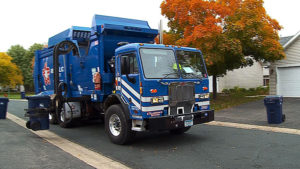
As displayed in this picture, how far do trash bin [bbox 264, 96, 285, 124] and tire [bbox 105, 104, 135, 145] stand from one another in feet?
16.8

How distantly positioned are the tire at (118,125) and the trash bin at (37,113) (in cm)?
211

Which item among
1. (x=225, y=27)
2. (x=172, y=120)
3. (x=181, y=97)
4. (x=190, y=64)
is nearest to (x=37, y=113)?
(x=172, y=120)

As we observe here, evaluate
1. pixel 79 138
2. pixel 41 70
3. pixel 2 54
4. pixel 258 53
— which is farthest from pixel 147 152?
pixel 2 54

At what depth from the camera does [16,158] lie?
5.69 m

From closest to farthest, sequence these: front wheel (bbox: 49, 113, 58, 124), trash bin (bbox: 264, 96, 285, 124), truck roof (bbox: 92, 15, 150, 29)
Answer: truck roof (bbox: 92, 15, 150, 29)
trash bin (bbox: 264, 96, 285, 124)
front wheel (bbox: 49, 113, 58, 124)

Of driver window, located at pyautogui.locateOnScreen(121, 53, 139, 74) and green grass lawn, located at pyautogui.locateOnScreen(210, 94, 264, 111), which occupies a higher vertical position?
driver window, located at pyautogui.locateOnScreen(121, 53, 139, 74)

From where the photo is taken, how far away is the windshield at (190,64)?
6.93 meters

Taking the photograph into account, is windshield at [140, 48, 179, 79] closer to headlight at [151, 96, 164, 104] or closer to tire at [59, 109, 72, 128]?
headlight at [151, 96, 164, 104]

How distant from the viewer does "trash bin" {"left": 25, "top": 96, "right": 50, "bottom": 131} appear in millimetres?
7691

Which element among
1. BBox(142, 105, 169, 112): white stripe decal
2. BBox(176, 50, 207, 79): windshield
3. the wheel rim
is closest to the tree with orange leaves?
BBox(176, 50, 207, 79): windshield

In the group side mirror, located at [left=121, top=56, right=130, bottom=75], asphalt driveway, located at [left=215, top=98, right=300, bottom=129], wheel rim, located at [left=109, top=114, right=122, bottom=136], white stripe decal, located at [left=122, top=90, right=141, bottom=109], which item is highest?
side mirror, located at [left=121, top=56, right=130, bottom=75]

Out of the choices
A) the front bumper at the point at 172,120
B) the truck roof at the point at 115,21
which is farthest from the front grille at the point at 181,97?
the truck roof at the point at 115,21

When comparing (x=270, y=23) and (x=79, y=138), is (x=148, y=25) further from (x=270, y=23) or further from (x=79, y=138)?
(x=270, y=23)

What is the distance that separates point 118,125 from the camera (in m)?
6.96
